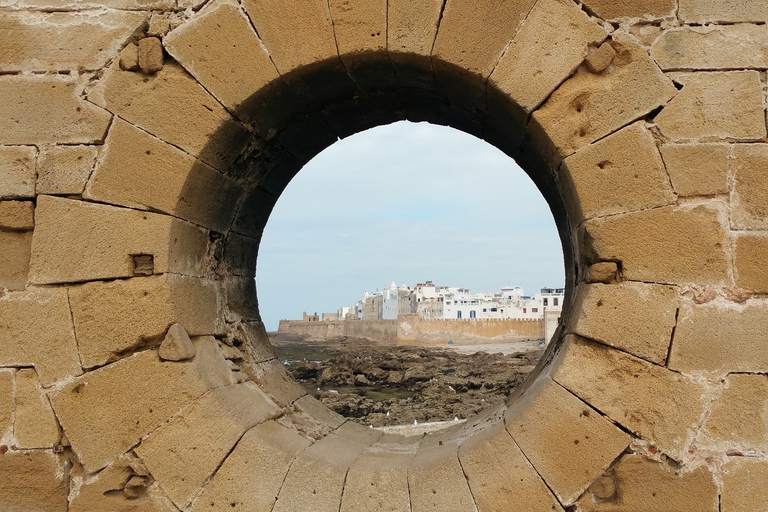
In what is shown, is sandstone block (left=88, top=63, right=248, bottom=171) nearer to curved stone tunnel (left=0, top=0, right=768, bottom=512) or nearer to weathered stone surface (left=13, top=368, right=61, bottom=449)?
curved stone tunnel (left=0, top=0, right=768, bottom=512)

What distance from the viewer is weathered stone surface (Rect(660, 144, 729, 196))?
284 cm

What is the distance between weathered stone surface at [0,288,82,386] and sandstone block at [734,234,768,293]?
3465 millimetres

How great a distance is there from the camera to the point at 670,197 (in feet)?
9.31

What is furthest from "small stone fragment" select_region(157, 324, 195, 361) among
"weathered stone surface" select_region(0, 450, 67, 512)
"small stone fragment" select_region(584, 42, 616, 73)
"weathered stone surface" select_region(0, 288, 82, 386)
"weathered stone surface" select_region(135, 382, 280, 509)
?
"small stone fragment" select_region(584, 42, 616, 73)

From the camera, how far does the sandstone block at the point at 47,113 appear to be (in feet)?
10.2

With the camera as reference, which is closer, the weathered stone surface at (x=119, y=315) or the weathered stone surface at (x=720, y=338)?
the weathered stone surface at (x=720, y=338)

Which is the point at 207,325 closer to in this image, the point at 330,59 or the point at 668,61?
the point at 330,59

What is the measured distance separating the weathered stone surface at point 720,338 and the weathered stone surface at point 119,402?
251cm

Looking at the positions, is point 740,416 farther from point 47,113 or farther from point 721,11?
point 47,113

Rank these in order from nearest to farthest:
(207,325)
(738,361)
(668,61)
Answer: (738,361), (668,61), (207,325)

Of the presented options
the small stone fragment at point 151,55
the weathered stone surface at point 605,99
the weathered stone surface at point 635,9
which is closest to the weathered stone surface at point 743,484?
the weathered stone surface at point 605,99

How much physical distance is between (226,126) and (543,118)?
1745 millimetres

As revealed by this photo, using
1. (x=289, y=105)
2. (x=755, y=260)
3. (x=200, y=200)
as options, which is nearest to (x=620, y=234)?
(x=755, y=260)

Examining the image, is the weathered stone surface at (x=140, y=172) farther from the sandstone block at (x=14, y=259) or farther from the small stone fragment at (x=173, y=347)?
the small stone fragment at (x=173, y=347)
